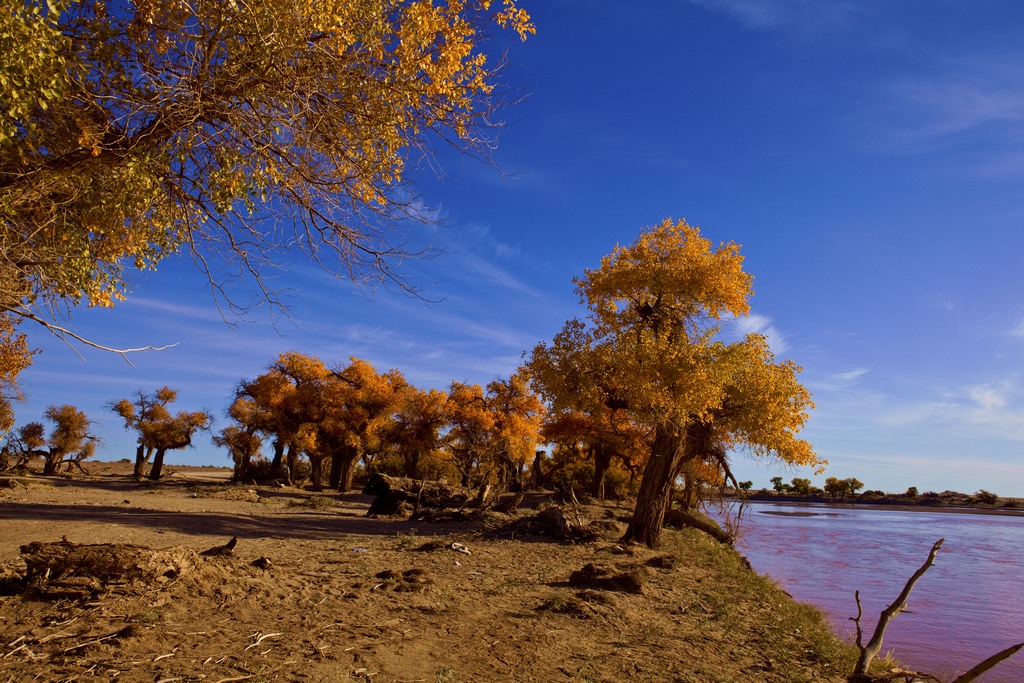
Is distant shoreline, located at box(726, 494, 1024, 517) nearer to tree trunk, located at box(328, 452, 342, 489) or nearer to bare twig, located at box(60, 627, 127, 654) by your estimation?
tree trunk, located at box(328, 452, 342, 489)

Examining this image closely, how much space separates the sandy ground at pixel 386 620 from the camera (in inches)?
228

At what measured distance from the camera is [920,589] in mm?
18938

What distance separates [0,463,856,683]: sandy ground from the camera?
228 inches

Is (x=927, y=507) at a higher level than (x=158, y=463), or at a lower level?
lower

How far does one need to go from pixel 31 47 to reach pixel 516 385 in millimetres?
33964

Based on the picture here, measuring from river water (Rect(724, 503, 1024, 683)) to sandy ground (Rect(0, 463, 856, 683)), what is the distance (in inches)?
106

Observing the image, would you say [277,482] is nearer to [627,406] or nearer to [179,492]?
[179,492]

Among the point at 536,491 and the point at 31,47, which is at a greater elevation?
the point at 31,47

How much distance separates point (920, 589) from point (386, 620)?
734 inches

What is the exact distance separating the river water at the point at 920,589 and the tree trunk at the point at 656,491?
4244 mm

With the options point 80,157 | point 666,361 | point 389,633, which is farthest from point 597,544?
point 80,157

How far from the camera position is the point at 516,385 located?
126ft

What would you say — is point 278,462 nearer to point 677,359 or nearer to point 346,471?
point 346,471

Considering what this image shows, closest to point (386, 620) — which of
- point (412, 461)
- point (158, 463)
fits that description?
point (412, 461)
